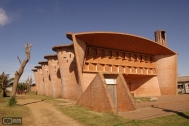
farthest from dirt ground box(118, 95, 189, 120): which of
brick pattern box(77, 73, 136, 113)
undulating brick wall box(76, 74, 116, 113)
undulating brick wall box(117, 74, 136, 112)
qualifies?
undulating brick wall box(76, 74, 116, 113)

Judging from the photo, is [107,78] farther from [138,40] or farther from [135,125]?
[138,40]

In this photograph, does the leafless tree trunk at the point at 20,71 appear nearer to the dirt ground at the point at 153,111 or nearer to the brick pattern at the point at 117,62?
the brick pattern at the point at 117,62

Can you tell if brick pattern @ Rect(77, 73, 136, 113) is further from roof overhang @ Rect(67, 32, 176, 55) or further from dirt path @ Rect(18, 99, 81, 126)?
roof overhang @ Rect(67, 32, 176, 55)

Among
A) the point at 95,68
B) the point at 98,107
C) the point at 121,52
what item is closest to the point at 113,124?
the point at 98,107

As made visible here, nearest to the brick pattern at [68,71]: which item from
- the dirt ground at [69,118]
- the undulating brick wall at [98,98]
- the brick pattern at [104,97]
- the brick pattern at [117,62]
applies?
the brick pattern at [117,62]

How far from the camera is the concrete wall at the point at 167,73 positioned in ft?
89.8

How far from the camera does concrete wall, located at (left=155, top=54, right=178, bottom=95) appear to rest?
2736 centimetres

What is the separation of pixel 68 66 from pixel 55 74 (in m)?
6.81

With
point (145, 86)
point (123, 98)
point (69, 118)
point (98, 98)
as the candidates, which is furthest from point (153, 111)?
point (145, 86)

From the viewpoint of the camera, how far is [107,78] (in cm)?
1469

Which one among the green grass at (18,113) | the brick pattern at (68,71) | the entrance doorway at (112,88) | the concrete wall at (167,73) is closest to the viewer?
the green grass at (18,113)

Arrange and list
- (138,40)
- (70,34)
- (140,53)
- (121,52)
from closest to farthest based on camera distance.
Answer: (70,34)
(138,40)
(121,52)
(140,53)

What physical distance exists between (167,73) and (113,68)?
10707mm

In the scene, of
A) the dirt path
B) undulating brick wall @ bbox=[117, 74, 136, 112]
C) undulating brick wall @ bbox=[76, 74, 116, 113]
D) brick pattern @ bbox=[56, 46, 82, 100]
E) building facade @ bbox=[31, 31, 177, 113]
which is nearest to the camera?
the dirt path
